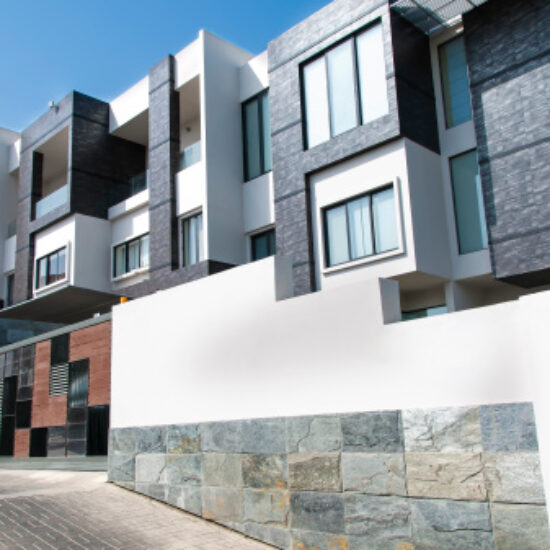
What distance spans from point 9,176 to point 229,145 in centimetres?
1264

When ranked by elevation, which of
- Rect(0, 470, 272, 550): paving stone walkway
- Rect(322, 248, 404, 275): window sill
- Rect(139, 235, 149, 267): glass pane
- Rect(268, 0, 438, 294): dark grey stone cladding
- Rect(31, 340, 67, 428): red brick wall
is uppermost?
Rect(268, 0, 438, 294): dark grey stone cladding

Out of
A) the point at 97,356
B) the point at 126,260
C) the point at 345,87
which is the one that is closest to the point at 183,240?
the point at 126,260

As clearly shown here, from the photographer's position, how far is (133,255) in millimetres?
20719

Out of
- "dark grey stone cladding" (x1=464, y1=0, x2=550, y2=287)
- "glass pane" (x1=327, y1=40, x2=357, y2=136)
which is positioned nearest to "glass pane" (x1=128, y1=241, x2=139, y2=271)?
"glass pane" (x1=327, y1=40, x2=357, y2=136)

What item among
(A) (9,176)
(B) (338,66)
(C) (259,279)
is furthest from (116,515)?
(A) (9,176)

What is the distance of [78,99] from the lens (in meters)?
22.1

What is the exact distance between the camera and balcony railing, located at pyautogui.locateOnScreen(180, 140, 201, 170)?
18.4m

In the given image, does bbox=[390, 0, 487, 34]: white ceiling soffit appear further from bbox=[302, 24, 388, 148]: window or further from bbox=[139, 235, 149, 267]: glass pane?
bbox=[139, 235, 149, 267]: glass pane

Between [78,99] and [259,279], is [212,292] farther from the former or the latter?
[78,99]

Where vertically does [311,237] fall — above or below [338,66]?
below

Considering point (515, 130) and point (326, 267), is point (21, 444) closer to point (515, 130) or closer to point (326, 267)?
point (326, 267)

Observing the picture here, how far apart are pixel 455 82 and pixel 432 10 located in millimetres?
1796

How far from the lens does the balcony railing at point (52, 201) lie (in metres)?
21.9

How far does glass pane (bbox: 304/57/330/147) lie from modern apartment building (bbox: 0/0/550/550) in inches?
2.2
